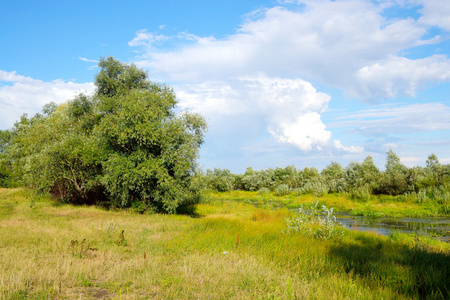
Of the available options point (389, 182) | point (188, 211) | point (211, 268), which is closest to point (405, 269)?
point (211, 268)

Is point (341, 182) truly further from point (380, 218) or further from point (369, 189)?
point (380, 218)

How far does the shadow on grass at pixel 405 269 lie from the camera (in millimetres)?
6840

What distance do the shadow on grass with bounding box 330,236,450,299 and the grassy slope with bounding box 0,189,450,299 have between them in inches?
1.0

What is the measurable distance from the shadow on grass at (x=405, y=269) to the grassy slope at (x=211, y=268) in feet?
0.09

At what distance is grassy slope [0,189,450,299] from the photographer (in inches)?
255

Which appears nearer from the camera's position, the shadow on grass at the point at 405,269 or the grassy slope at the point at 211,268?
the grassy slope at the point at 211,268

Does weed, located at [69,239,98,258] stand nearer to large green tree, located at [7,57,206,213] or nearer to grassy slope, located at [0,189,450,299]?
grassy slope, located at [0,189,450,299]

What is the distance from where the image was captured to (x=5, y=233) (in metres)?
12.6

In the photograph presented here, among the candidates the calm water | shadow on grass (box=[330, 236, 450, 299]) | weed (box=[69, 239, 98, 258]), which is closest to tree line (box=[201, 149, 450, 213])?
the calm water

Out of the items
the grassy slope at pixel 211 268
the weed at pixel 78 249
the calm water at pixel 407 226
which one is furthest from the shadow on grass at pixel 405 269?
the calm water at pixel 407 226

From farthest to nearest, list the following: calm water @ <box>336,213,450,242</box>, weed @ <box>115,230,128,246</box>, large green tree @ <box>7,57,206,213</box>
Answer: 1. large green tree @ <box>7,57,206,213</box>
2. calm water @ <box>336,213,450,242</box>
3. weed @ <box>115,230,128,246</box>

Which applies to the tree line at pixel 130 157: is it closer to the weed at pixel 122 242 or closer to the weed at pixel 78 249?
the weed at pixel 122 242

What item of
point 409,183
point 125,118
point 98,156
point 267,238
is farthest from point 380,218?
point 98,156

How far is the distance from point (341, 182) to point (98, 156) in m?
33.4
